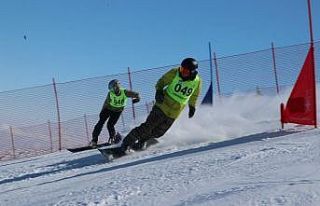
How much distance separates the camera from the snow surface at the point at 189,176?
15.2ft

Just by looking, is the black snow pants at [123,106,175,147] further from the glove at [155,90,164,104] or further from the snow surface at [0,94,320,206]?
the glove at [155,90,164,104]

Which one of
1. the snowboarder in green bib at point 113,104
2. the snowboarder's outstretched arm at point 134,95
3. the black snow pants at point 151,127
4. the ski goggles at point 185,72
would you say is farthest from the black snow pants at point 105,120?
the ski goggles at point 185,72

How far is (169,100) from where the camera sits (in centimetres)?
902

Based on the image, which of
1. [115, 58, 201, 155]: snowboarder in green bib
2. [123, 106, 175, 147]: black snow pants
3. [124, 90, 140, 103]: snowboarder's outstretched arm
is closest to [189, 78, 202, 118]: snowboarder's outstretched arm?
[115, 58, 201, 155]: snowboarder in green bib

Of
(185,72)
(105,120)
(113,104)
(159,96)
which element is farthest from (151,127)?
Result: (105,120)

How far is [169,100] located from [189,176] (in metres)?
3.27

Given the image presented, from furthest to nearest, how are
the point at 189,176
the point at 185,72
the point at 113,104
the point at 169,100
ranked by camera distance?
the point at 113,104
the point at 169,100
the point at 185,72
the point at 189,176

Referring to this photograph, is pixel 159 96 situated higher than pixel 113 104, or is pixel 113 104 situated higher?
pixel 159 96

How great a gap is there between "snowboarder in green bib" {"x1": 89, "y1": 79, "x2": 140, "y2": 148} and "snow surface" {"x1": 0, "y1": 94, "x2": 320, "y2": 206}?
1.50 m

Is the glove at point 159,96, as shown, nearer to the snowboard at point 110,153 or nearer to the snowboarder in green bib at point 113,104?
the snowboard at point 110,153

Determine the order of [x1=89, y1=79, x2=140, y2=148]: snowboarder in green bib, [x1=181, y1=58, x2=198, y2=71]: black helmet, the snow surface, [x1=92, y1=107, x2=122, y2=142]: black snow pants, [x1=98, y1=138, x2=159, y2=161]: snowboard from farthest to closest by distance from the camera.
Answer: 1. [x1=92, y1=107, x2=122, y2=142]: black snow pants
2. [x1=89, y1=79, x2=140, y2=148]: snowboarder in green bib
3. [x1=98, y1=138, x2=159, y2=161]: snowboard
4. [x1=181, y1=58, x2=198, y2=71]: black helmet
5. the snow surface

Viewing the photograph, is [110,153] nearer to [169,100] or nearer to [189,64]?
[169,100]

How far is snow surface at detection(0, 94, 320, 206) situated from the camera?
464 cm

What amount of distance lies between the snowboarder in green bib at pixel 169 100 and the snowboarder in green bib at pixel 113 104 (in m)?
2.19
